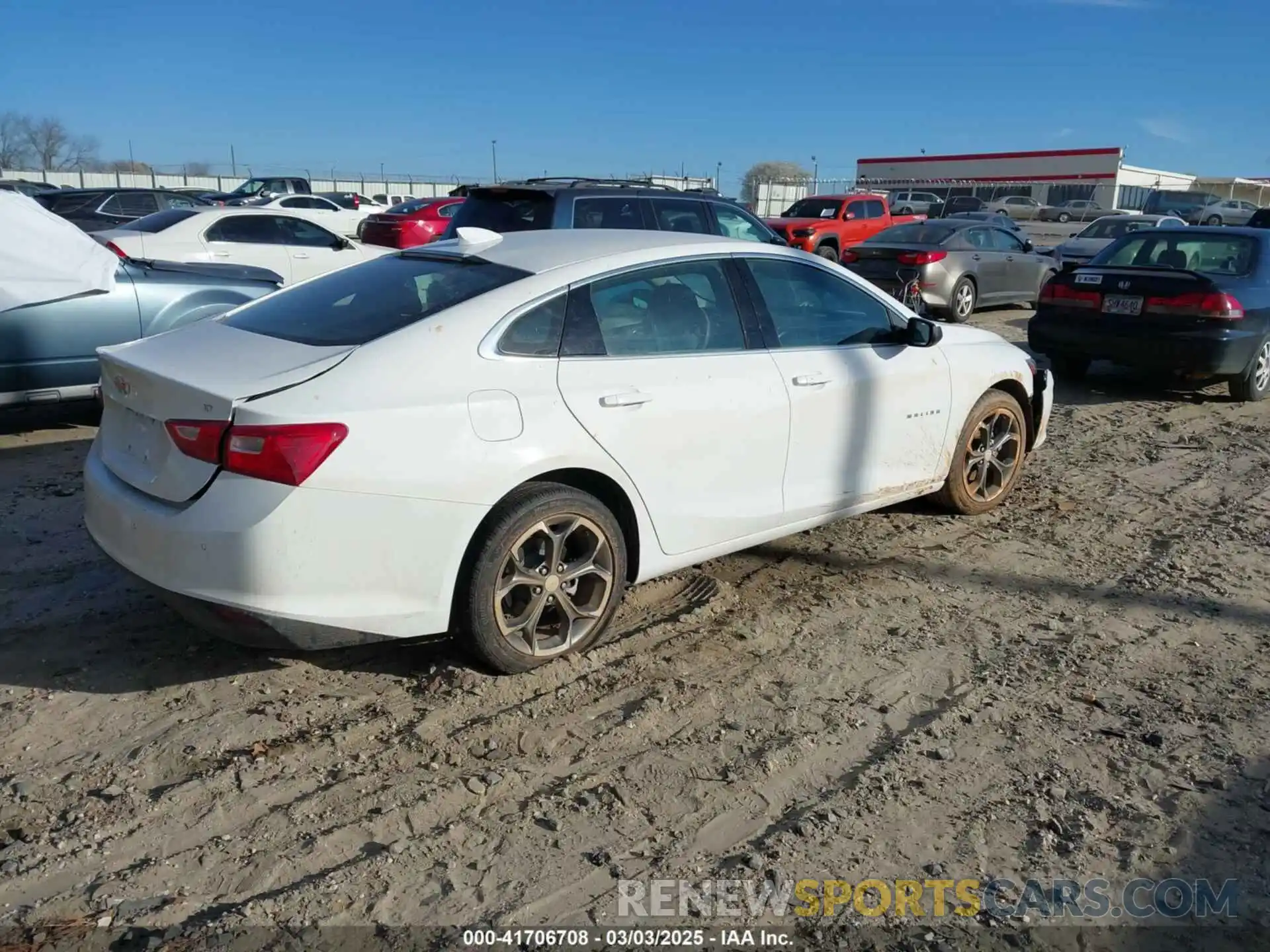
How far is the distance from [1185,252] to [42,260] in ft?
31.2

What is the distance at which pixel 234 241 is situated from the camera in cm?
1119

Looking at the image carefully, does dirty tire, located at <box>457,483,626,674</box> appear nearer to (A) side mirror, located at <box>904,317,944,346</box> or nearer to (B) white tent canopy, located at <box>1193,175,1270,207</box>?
(A) side mirror, located at <box>904,317,944,346</box>

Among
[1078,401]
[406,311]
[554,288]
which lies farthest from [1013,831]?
[1078,401]

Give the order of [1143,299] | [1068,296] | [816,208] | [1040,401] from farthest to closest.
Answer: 1. [816,208]
2. [1068,296]
3. [1143,299]
4. [1040,401]

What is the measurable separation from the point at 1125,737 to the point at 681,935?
1.87 metres

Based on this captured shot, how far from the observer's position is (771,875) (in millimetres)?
2783

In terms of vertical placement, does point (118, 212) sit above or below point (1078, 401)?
above

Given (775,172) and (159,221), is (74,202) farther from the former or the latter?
(775,172)

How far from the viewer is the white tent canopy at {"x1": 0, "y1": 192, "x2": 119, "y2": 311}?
661 cm

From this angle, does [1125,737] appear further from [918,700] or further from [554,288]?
[554,288]

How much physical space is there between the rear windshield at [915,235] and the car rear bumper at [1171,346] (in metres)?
5.06

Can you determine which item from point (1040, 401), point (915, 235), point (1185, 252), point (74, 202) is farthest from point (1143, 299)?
point (74, 202)

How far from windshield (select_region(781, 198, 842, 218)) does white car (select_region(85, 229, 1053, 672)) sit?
50.5 feet

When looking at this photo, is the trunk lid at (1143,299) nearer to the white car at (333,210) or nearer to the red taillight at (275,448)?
the red taillight at (275,448)
